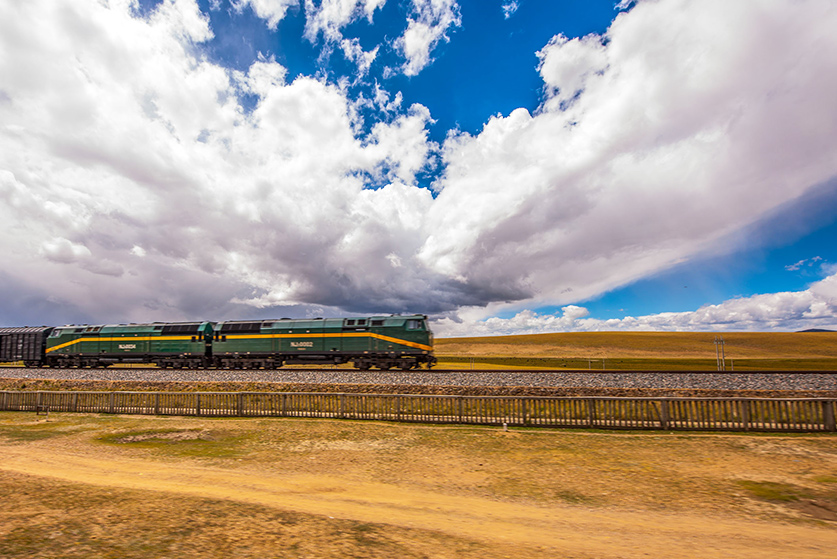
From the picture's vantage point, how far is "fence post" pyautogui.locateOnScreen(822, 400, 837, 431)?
11952 mm

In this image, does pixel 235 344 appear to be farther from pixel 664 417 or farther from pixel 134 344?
pixel 664 417

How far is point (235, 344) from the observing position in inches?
1375

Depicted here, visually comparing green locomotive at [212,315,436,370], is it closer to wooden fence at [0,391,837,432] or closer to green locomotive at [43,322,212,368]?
green locomotive at [43,322,212,368]

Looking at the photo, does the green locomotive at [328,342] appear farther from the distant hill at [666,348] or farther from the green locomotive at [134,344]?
the distant hill at [666,348]

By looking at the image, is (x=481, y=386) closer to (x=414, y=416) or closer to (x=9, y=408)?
(x=414, y=416)

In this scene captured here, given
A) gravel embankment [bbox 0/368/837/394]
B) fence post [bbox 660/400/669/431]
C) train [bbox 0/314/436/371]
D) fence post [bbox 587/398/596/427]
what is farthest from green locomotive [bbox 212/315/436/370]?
fence post [bbox 660/400/669/431]

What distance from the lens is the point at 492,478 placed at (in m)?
8.34

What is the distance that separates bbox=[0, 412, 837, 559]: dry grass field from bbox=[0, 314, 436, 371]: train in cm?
1866

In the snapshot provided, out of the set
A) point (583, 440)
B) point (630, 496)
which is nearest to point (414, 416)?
point (583, 440)

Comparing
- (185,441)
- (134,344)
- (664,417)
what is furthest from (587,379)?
(134,344)

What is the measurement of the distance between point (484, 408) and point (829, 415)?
33.2 feet

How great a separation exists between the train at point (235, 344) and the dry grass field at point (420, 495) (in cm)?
1866

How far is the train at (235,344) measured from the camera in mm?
31188

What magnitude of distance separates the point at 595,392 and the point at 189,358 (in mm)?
33216
